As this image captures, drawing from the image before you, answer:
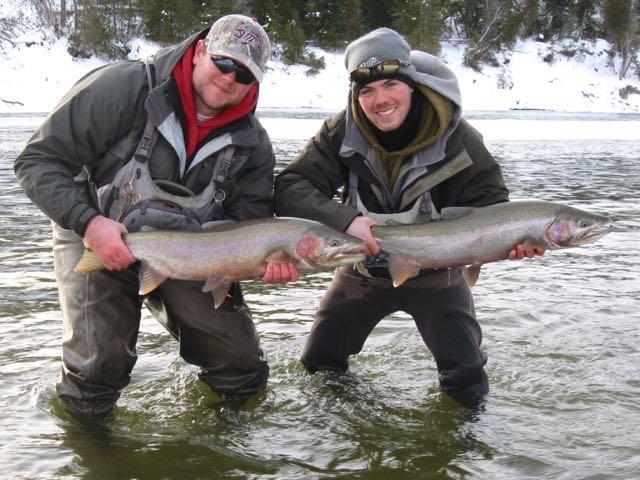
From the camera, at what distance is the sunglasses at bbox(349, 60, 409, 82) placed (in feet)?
12.3

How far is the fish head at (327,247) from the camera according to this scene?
360cm

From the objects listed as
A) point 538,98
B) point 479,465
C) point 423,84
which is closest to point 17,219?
point 423,84

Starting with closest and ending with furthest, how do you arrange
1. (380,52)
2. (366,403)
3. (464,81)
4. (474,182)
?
1. (380,52)
2. (474,182)
3. (366,403)
4. (464,81)

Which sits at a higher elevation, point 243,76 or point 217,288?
point 243,76

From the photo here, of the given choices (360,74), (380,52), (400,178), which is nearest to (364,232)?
(400,178)

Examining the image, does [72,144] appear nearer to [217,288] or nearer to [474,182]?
[217,288]

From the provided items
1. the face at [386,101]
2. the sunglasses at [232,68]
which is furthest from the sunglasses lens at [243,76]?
the face at [386,101]

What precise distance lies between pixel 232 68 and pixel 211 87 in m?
0.15

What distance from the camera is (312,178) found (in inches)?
161

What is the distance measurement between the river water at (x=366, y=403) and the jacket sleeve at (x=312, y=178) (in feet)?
3.63

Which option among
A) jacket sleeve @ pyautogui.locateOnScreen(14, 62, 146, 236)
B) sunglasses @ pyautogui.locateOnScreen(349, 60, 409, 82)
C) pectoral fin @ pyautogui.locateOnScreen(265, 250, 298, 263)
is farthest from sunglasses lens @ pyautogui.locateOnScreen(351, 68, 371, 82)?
jacket sleeve @ pyautogui.locateOnScreen(14, 62, 146, 236)

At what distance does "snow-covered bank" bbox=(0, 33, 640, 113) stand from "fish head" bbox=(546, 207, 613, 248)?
2935cm

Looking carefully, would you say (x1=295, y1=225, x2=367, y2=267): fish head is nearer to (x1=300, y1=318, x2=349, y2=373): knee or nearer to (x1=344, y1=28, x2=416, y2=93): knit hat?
(x1=300, y1=318, x2=349, y2=373): knee

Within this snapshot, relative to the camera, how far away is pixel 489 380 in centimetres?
449
